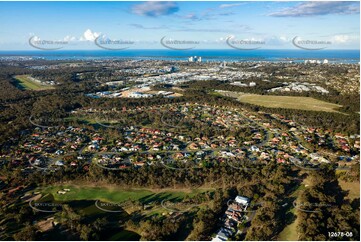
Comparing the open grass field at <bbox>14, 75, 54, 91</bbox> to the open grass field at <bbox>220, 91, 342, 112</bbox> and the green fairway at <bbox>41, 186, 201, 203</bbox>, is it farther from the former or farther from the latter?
the green fairway at <bbox>41, 186, 201, 203</bbox>

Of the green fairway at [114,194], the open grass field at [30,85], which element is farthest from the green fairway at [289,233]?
the open grass field at [30,85]

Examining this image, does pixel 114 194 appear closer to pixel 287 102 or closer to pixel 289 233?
pixel 289 233

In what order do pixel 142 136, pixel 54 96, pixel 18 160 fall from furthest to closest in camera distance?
pixel 54 96 < pixel 142 136 < pixel 18 160

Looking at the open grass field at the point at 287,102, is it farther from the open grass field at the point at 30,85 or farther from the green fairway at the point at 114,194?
the open grass field at the point at 30,85

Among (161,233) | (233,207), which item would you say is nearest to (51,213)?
(161,233)

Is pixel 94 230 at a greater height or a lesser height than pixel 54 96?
lesser

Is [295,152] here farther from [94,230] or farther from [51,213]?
[51,213]

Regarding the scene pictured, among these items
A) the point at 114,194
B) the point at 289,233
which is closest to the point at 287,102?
the point at 289,233
